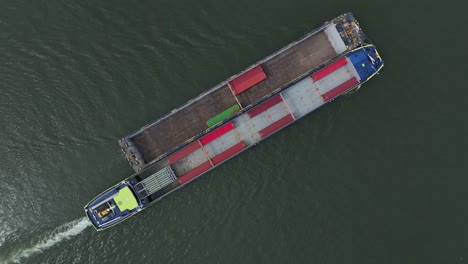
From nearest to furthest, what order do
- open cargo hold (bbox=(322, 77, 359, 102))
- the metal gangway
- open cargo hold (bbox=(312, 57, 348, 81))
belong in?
the metal gangway → open cargo hold (bbox=(322, 77, 359, 102)) → open cargo hold (bbox=(312, 57, 348, 81))

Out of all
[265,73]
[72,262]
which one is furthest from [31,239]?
[265,73]

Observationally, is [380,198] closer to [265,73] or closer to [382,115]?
[382,115]

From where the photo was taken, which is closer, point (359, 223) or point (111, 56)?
point (359, 223)

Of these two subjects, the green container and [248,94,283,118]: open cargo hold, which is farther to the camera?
[248,94,283,118]: open cargo hold

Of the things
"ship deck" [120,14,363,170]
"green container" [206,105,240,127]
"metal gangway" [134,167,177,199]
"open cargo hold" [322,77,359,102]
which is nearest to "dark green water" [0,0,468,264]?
"ship deck" [120,14,363,170]

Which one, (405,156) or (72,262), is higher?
(72,262)

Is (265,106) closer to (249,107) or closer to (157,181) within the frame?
(249,107)

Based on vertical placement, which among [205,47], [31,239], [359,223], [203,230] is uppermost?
[205,47]

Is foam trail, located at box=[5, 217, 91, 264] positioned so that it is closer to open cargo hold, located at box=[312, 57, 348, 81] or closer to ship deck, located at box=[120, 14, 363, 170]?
ship deck, located at box=[120, 14, 363, 170]

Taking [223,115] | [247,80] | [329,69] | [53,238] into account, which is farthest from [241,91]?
[53,238]
